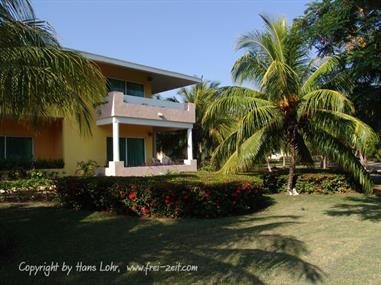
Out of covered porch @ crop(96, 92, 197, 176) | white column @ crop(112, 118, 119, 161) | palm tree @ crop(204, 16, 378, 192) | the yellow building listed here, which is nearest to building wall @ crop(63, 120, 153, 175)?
the yellow building

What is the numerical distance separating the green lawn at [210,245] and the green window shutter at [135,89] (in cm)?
1251

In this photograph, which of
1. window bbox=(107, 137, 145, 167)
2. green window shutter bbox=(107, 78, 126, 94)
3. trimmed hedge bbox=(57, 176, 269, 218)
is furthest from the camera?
green window shutter bbox=(107, 78, 126, 94)

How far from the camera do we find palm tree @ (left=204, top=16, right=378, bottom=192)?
1224 centimetres

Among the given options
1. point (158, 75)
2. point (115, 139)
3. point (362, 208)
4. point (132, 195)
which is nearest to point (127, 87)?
point (158, 75)

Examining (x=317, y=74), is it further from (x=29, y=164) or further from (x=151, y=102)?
(x=29, y=164)

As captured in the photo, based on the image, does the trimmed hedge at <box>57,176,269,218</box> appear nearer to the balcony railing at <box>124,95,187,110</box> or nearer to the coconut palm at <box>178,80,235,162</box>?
the balcony railing at <box>124,95,187,110</box>

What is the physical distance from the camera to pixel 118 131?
1895cm

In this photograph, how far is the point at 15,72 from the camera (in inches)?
226

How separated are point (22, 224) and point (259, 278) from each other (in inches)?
224

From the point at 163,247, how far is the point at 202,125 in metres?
18.8

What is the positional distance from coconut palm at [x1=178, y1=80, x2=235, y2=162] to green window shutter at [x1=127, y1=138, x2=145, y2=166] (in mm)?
4563

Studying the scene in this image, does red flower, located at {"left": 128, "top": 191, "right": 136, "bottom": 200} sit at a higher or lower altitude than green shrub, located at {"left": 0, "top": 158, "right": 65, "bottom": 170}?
lower

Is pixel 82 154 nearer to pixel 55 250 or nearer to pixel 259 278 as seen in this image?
pixel 55 250

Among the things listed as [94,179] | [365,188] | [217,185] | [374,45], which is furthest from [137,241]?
[374,45]
